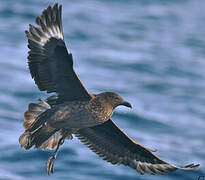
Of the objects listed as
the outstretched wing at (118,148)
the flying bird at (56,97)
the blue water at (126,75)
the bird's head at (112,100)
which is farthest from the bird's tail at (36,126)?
the blue water at (126,75)

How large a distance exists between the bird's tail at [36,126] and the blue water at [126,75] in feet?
12.4

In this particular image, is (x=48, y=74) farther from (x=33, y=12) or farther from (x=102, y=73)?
(x=33, y=12)

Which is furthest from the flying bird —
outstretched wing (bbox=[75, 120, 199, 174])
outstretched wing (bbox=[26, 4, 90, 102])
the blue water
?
the blue water

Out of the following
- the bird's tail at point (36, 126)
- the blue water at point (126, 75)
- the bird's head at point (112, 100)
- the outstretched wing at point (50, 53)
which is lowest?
the bird's tail at point (36, 126)

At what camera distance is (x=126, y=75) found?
18438mm

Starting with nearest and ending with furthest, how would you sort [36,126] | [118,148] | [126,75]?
1. [36,126]
2. [118,148]
3. [126,75]

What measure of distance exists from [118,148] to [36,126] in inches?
49.0

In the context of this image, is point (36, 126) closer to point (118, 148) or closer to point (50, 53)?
point (50, 53)

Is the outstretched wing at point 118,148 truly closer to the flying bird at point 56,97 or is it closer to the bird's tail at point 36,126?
the flying bird at point 56,97

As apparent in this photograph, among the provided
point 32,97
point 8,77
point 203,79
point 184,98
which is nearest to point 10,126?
point 32,97

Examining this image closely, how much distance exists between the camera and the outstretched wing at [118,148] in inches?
324

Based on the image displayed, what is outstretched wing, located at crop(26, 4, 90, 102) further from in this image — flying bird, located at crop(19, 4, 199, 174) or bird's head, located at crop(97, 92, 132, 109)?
bird's head, located at crop(97, 92, 132, 109)

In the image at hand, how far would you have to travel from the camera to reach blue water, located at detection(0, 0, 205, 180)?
12.2m

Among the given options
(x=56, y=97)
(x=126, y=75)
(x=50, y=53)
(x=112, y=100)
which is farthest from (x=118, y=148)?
(x=126, y=75)
